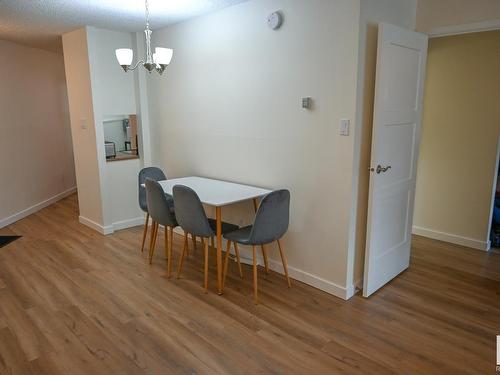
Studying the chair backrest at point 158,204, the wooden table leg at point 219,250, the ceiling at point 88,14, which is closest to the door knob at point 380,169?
the wooden table leg at point 219,250

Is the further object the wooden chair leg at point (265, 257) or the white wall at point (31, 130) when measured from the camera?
the white wall at point (31, 130)

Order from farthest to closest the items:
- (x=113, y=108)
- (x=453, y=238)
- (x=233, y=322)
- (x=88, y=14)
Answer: (x=113, y=108) → (x=453, y=238) → (x=88, y=14) → (x=233, y=322)

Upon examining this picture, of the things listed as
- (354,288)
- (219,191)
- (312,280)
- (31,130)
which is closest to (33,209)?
(31,130)

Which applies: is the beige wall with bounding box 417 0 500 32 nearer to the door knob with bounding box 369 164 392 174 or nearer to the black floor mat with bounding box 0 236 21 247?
the door knob with bounding box 369 164 392 174

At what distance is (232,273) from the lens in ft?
11.1

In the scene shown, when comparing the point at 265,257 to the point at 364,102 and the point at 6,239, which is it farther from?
the point at 6,239

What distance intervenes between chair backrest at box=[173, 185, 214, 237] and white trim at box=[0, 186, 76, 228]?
3.18 m

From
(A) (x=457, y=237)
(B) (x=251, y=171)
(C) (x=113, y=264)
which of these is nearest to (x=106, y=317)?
(C) (x=113, y=264)

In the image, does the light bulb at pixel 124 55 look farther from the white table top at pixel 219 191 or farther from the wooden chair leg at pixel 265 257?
the wooden chair leg at pixel 265 257

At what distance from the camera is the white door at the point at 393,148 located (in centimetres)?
268

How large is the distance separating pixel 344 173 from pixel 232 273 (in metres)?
1.36

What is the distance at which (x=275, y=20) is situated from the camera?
2.98 meters

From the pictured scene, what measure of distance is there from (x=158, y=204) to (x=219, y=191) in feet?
1.75

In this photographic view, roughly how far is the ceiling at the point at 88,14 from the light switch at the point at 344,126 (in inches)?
56.8
